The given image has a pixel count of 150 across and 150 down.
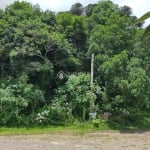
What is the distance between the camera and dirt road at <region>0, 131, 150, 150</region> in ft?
56.1

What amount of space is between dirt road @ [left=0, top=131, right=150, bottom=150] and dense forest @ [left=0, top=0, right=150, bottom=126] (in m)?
2.45

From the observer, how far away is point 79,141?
62.3ft

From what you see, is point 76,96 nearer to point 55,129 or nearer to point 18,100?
point 55,129

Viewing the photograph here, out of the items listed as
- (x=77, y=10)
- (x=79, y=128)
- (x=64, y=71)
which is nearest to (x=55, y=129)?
(x=79, y=128)

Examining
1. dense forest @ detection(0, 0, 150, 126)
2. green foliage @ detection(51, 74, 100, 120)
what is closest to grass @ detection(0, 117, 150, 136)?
dense forest @ detection(0, 0, 150, 126)

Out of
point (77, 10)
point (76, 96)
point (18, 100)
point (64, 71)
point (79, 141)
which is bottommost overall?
point (79, 141)

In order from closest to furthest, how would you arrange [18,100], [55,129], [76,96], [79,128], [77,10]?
[55,129] < [79,128] < [18,100] < [76,96] < [77,10]

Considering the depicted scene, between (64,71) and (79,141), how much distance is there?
7.87 metres

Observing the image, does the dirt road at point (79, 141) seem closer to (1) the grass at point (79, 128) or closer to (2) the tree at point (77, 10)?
(1) the grass at point (79, 128)

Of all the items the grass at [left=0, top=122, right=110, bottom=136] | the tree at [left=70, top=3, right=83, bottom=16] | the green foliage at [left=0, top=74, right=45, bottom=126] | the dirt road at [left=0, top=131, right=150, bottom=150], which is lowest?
the dirt road at [left=0, top=131, right=150, bottom=150]

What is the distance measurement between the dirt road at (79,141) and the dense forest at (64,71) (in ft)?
8.04

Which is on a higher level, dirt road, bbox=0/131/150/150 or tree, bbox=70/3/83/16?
tree, bbox=70/3/83/16

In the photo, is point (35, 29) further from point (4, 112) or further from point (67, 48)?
point (4, 112)

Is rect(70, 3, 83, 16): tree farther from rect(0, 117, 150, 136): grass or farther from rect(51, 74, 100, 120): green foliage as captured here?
rect(0, 117, 150, 136): grass
